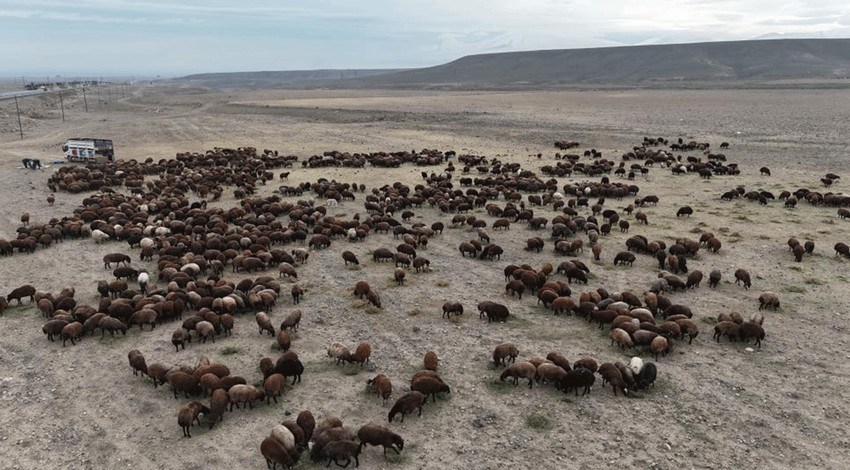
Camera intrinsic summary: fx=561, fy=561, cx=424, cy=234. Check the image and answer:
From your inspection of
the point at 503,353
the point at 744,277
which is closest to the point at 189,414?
the point at 503,353

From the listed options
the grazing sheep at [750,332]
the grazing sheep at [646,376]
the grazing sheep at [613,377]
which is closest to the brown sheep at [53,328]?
the grazing sheep at [613,377]

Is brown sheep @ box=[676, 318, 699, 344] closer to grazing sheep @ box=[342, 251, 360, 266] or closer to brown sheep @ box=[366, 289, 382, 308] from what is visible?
brown sheep @ box=[366, 289, 382, 308]

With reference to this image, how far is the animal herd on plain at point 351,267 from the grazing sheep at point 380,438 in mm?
23

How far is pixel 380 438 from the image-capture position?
9484 millimetres

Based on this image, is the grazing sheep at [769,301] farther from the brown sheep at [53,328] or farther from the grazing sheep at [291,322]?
the brown sheep at [53,328]

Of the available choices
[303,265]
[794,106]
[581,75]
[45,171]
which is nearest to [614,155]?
[303,265]

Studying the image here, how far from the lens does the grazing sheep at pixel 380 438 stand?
31.1 feet

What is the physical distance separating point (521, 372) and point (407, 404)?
2.52m

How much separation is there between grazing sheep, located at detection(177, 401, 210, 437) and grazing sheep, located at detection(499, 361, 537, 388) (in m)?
5.85

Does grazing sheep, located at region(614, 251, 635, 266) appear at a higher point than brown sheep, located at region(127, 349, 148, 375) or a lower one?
higher

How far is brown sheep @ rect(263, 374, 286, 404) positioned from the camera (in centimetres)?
1095

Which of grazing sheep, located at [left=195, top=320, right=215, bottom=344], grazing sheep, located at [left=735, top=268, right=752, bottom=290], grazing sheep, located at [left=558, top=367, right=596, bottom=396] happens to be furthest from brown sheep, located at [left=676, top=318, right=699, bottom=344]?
grazing sheep, located at [left=195, top=320, right=215, bottom=344]

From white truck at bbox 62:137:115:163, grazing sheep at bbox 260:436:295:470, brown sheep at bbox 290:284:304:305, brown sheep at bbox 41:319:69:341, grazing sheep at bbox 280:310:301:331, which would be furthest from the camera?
white truck at bbox 62:137:115:163

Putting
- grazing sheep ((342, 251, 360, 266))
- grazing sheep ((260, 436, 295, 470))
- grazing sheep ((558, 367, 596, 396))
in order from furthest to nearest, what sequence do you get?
1. grazing sheep ((342, 251, 360, 266))
2. grazing sheep ((558, 367, 596, 396))
3. grazing sheep ((260, 436, 295, 470))
